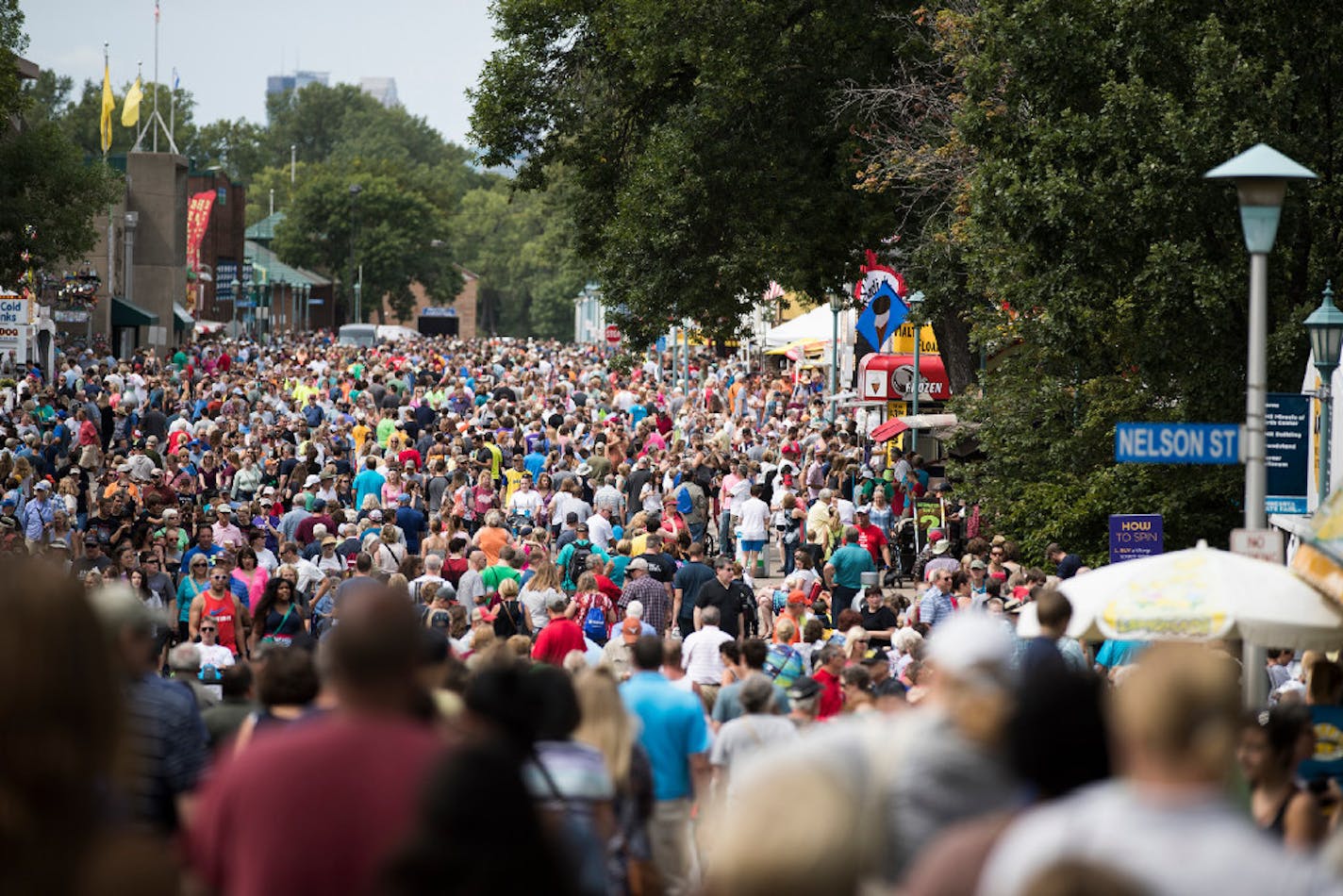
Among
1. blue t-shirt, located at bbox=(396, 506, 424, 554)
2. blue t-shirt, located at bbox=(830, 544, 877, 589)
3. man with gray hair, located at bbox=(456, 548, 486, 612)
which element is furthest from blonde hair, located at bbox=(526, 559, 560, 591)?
blue t-shirt, located at bbox=(396, 506, 424, 554)

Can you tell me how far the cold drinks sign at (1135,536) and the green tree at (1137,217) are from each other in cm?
437

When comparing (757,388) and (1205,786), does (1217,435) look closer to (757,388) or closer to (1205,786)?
(1205,786)

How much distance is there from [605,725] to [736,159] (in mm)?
21355

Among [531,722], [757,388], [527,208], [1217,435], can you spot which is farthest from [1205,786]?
[527,208]

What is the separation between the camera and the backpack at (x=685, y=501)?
76.0 feet

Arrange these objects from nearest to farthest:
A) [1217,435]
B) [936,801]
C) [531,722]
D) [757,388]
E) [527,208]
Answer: [936,801], [531,722], [1217,435], [757,388], [527,208]

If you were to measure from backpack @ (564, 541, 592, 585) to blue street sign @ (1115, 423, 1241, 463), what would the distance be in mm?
8728

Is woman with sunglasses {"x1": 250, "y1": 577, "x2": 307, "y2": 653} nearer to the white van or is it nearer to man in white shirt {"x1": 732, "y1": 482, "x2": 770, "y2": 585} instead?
man in white shirt {"x1": 732, "y1": 482, "x2": 770, "y2": 585}

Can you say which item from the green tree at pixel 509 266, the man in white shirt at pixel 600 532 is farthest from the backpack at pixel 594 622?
the green tree at pixel 509 266

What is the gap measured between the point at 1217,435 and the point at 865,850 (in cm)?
654

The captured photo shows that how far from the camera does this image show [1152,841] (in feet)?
13.1

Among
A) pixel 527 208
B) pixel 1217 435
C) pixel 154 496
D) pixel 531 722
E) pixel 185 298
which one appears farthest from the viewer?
pixel 527 208

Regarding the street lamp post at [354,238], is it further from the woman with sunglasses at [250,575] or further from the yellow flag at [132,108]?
the woman with sunglasses at [250,575]

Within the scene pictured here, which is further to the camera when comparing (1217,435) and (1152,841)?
(1217,435)
